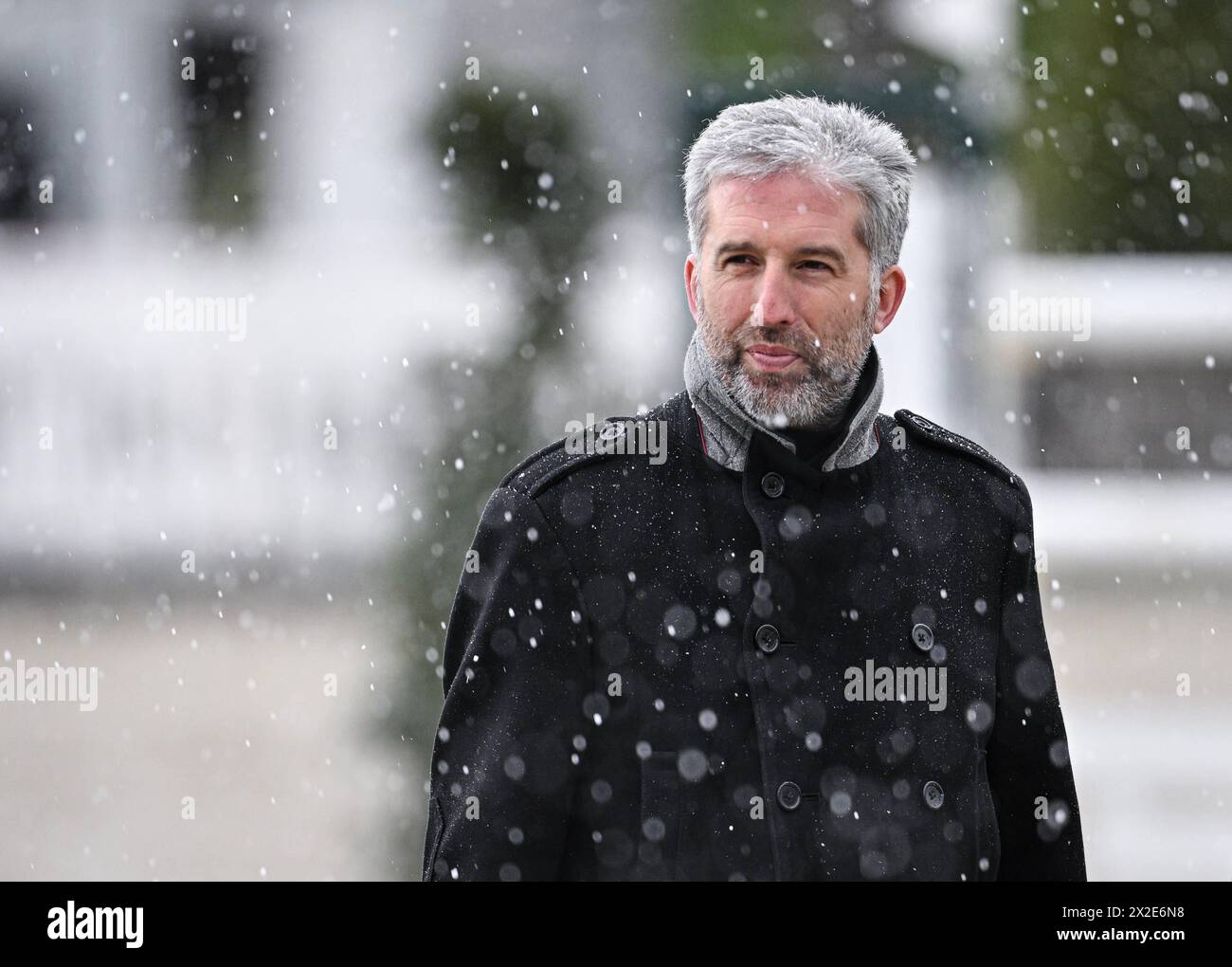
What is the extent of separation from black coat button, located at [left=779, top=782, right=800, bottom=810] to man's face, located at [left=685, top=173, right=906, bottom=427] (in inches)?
20.9

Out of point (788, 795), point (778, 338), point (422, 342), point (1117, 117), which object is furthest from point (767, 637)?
point (1117, 117)

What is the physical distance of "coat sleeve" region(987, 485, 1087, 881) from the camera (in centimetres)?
203

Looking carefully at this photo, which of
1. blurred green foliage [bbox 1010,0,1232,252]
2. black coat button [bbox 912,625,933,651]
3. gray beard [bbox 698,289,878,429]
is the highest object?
blurred green foliage [bbox 1010,0,1232,252]

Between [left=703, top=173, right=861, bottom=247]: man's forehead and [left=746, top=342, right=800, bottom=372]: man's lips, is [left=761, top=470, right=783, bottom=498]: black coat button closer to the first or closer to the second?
[left=746, top=342, right=800, bottom=372]: man's lips

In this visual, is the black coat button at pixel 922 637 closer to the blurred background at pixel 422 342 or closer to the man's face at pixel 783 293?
the man's face at pixel 783 293

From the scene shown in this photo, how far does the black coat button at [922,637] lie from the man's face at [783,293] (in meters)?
0.35

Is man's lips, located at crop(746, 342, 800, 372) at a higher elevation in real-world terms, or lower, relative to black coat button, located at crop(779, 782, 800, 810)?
higher

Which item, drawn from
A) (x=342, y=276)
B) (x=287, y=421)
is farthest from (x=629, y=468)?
(x=342, y=276)

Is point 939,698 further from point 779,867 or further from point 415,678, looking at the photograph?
point 415,678

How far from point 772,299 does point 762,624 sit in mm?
475

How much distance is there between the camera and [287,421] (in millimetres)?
7875

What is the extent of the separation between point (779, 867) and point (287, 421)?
21.2ft

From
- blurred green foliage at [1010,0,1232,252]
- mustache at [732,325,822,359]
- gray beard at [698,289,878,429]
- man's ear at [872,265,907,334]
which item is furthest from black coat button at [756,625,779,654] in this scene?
blurred green foliage at [1010,0,1232,252]

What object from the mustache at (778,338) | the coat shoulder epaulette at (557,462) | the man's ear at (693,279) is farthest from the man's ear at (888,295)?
the coat shoulder epaulette at (557,462)
